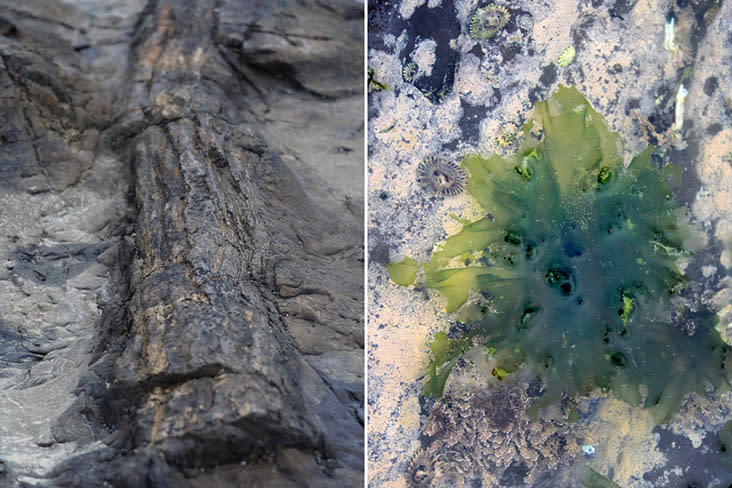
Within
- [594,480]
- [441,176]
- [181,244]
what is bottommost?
[594,480]

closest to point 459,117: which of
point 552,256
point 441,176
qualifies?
point 441,176

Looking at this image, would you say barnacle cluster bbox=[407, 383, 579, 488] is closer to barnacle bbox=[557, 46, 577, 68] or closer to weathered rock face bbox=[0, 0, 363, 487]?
weathered rock face bbox=[0, 0, 363, 487]

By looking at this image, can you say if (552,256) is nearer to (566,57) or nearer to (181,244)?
(566,57)

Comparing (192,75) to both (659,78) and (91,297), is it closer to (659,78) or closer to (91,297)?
(91,297)

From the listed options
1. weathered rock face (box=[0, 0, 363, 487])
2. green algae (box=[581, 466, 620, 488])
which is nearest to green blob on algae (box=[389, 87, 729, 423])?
green algae (box=[581, 466, 620, 488])

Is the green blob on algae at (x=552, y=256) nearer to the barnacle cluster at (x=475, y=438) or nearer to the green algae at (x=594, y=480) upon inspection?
the barnacle cluster at (x=475, y=438)

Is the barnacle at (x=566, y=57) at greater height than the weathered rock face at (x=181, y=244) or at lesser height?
greater

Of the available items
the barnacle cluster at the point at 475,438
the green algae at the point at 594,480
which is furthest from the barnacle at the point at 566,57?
the green algae at the point at 594,480
